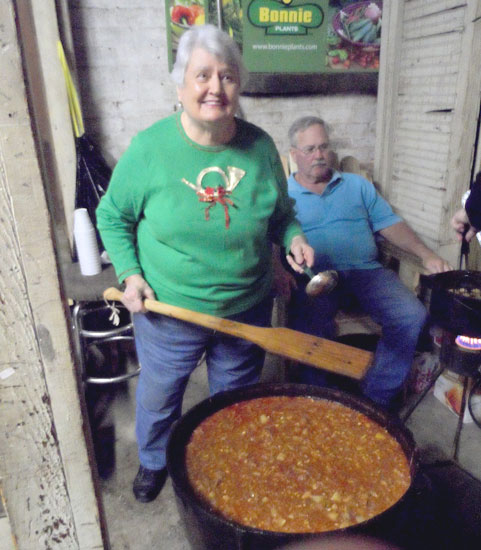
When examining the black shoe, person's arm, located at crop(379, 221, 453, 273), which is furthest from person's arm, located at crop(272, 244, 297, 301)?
the black shoe

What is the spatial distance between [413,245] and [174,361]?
1.75m

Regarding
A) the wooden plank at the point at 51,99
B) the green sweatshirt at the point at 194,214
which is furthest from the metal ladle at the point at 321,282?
the wooden plank at the point at 51,99

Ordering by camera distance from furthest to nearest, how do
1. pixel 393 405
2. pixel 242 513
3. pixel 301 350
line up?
pixel 393 405, pixel 301 350, pixel 242 513

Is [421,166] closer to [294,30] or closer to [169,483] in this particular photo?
[294,30]

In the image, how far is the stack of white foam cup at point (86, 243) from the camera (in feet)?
10.0

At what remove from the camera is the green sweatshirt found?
1910 mm

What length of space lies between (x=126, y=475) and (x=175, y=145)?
6.10 feet

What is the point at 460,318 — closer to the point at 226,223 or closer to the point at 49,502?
the point at 226,223

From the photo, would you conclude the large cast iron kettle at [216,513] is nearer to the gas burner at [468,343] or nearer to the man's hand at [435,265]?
the gas burner at [468,343]

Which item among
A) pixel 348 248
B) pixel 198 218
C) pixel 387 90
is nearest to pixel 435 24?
pixel 387 90

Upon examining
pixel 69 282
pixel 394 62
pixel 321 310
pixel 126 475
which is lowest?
pixel 126 475

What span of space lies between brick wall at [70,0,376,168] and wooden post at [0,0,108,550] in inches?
110

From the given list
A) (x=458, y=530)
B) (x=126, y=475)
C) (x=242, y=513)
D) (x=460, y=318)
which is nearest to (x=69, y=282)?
(x=126, y=475)

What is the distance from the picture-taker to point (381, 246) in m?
3.32
